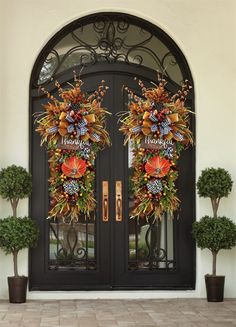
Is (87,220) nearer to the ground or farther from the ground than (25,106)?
nearer to the ground

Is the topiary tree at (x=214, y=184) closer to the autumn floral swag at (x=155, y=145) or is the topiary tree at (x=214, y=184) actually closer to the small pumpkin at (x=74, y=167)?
the autumn floral swag at (x=155, y=145)

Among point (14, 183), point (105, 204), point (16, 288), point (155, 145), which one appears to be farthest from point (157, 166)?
point (16, 288)

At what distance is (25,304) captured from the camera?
6844 mm

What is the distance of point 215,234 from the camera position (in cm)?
689

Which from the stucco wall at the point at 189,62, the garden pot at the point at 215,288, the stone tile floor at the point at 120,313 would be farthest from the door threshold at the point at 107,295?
the garden pot at the point at 215,288

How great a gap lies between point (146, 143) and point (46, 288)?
1978 mm

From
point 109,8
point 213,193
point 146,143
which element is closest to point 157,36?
point 109,8

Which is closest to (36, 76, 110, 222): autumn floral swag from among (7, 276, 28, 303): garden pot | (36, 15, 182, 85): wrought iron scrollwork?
(36, 15, 182, 85): wrought iron scrollwork

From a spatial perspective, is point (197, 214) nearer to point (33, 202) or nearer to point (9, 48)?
point (33, 202)

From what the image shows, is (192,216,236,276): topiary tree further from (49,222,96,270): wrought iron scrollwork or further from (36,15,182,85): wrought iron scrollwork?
(36,15,182,85): wrought iron scrollwork

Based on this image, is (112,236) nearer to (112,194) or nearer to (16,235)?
(112,194)

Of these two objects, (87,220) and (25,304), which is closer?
(25,304)

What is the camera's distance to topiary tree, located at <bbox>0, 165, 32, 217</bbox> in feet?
22.4

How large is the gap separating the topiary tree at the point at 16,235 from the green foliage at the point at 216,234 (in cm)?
178
